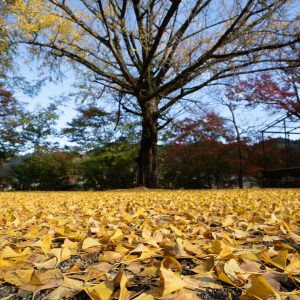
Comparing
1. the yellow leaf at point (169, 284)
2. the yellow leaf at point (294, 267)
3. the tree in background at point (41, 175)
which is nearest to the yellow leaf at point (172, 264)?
the yellow leaf at point (169, 284)

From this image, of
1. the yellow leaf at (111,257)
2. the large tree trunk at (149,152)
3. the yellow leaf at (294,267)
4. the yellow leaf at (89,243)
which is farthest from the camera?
the large tree trunk at (149,152)

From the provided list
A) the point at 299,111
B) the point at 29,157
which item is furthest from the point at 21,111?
the point at 299,111

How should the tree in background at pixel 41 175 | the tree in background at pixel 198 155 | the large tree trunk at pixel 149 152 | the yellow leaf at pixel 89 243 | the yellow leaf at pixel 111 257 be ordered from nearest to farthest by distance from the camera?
the yellow leaf at pixel 111 257 → the yellow leaf at pixel 89 243 → the large tree trunk at pixel 149 152 → the tree in background at pixel 198 155 → the tree in background at pixel 41 175

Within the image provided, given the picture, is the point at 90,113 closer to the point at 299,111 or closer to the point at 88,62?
the point at 88,62

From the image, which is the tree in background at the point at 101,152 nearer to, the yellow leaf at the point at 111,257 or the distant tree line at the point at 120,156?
the distant tree line at the point at 120,156

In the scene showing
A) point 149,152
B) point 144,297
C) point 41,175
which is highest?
point 149,152

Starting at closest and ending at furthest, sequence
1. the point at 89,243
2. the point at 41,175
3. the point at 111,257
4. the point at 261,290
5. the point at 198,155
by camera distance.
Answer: the point at 261,290 < the point at 111,257 < the point at 89,243 < the point at 198,155 < the point at 41,175

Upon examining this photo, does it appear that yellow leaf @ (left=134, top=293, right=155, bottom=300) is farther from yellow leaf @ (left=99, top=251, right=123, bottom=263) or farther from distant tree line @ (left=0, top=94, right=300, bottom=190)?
distant tree line @ (left=0, top=94, right=300, bottom=190)

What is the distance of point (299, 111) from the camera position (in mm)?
9336

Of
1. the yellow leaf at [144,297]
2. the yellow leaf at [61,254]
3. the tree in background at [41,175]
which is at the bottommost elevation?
the yellow leaf at [144,297]

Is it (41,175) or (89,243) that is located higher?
(41,175)

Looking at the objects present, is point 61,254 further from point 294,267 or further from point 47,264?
point 294,267

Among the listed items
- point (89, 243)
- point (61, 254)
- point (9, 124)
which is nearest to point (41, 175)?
point (9, 124)

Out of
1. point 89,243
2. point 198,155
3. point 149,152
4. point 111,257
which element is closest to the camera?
point 111,257
